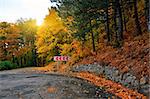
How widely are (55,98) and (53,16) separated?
28.9m

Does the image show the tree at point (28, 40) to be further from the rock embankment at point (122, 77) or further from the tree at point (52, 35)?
the rock embankment at point (122, 77)

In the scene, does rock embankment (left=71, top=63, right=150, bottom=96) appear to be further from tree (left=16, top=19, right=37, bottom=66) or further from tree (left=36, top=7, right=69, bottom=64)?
tree (left=16, top=19, right=37, bottom=66)

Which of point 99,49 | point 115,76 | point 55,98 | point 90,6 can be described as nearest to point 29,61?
point 99,49

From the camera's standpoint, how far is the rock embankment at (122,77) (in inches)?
543

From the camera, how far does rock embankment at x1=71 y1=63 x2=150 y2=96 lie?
1380 cm

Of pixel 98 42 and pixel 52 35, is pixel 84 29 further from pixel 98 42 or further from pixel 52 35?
pixel 52 35

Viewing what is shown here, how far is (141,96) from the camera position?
42.9 feet

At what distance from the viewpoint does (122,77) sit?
17125 mm

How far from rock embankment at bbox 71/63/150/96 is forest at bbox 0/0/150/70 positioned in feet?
8.43

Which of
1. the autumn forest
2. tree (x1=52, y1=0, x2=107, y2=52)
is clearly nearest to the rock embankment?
the autumn forest

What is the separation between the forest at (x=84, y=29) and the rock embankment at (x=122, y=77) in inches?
101

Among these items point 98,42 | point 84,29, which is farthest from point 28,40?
point 84,29

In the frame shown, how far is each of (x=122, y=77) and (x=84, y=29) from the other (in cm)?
1361

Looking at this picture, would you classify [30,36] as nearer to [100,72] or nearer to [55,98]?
[100,72]
